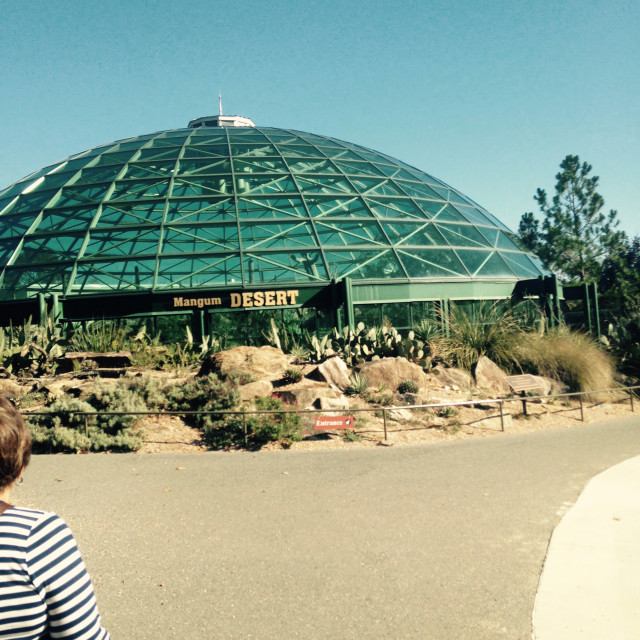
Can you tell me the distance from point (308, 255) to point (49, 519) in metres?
18.4

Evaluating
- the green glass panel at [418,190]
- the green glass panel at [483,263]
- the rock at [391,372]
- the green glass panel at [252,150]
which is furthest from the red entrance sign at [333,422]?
the green glass panel at [252,150]

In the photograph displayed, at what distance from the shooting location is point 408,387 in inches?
531

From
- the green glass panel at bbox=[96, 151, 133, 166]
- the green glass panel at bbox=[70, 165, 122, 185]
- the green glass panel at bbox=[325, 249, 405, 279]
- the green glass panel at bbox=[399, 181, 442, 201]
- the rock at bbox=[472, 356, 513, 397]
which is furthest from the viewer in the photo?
the green glass panel at bbox=[96, 151, 133, 166]

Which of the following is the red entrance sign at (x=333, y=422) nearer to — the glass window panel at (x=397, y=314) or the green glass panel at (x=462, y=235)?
the glass window panel at (x=397, y=314)

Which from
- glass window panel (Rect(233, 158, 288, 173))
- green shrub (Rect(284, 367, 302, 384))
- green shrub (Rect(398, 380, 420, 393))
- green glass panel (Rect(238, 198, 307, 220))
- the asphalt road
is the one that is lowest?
the asphalt road

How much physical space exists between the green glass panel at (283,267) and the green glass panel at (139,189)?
5.77 meters

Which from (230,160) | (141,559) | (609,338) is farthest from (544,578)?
(230,160)

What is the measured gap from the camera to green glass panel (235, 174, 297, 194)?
2297cm

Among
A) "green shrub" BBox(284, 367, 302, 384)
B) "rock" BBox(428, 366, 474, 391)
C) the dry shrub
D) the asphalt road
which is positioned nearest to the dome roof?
the dry shrub

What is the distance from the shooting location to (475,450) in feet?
32.7

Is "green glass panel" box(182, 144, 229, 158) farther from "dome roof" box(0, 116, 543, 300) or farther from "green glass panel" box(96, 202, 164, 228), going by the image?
"green glass panel" box(96, 202, 164, 228)

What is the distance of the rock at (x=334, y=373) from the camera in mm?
13383

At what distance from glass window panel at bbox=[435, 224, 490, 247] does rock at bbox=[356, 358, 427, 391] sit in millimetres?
9987

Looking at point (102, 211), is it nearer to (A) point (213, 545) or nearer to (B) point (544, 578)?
(A) point (213, 545)
